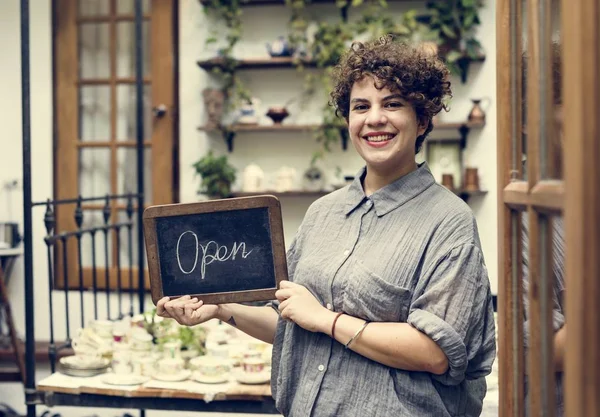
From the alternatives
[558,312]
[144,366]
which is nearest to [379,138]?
[558,312]

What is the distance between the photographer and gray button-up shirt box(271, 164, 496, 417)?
1385mm

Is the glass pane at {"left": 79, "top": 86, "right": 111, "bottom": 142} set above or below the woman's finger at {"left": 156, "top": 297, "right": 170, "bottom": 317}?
above

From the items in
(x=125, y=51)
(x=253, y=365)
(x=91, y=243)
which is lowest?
(x=253, y=365)

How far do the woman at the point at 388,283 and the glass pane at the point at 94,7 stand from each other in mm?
3448

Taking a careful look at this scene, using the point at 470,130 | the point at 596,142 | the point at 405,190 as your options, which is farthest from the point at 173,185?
the point at 596,142

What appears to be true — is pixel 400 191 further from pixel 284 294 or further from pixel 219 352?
pixel 219 352

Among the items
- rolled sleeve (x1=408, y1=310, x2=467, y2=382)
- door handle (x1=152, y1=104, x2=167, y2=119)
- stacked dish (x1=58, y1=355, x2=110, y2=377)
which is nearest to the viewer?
rolled sleeve (x1=408, y1=310, x2=467, y2=382)

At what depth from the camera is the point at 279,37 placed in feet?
15.1

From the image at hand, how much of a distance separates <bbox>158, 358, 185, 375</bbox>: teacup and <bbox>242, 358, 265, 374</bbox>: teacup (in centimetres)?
23

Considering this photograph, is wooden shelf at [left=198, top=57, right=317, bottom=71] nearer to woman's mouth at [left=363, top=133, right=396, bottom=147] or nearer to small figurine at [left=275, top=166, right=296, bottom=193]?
small figurine at [left=275, top=166, right=296, bottom=193]

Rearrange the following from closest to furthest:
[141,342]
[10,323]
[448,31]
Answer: [141,342] → [10,323] → [448,31]

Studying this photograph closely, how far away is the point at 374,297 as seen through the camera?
4.73 ft

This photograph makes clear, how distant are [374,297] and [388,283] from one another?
39 millimetres

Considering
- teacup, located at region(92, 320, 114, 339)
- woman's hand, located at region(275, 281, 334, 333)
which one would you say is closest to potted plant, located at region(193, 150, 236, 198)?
teacup, located at region(92, 320, 114, 339)
